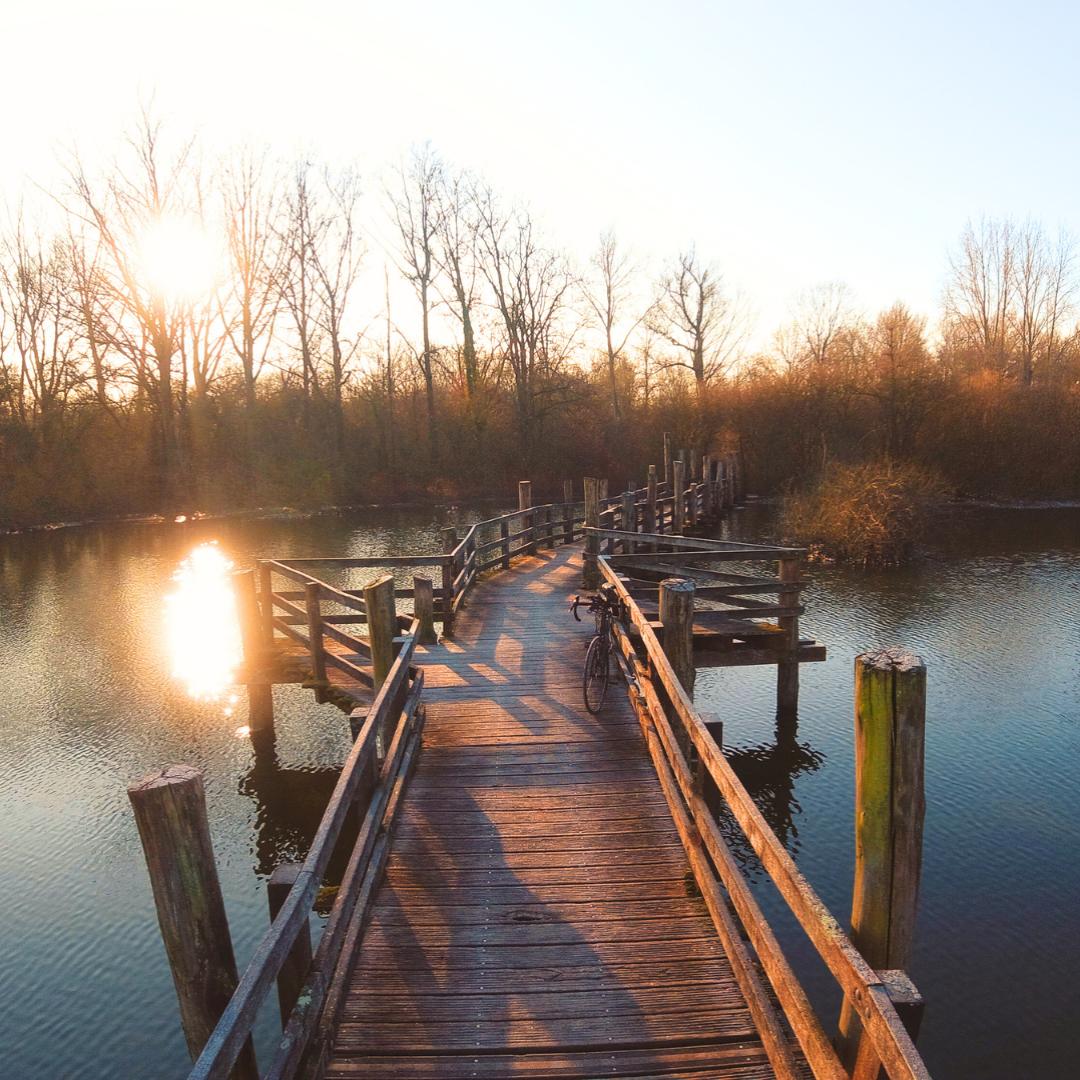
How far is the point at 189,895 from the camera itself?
3506 mm

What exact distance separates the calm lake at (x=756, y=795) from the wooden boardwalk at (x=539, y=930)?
2.26 metres

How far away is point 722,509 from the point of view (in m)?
34.2

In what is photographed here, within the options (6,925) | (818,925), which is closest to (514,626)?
(6,925)

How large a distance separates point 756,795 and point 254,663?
7076 mm

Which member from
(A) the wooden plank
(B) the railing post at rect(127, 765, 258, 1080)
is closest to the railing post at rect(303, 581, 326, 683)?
(B) the railing post at rect(127, 765, 258, 1080)

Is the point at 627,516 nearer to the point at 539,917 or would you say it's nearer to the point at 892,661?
the point at 539,917

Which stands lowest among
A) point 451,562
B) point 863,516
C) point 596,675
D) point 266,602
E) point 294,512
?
point 596,675

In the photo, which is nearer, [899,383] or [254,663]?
[254,663]

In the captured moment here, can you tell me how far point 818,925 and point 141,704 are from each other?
12.5 meters

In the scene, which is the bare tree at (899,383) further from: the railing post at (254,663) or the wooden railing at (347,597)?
the railing post at (254,663)

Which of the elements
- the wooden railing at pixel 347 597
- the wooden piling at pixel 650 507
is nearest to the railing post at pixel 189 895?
the wooden railing at pixel 347 597

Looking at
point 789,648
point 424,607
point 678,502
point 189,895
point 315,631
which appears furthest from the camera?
point 678,502

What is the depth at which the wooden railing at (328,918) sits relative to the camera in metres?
2.74

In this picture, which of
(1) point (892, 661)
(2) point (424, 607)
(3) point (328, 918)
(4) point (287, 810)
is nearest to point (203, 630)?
(4) point (287, 810)
